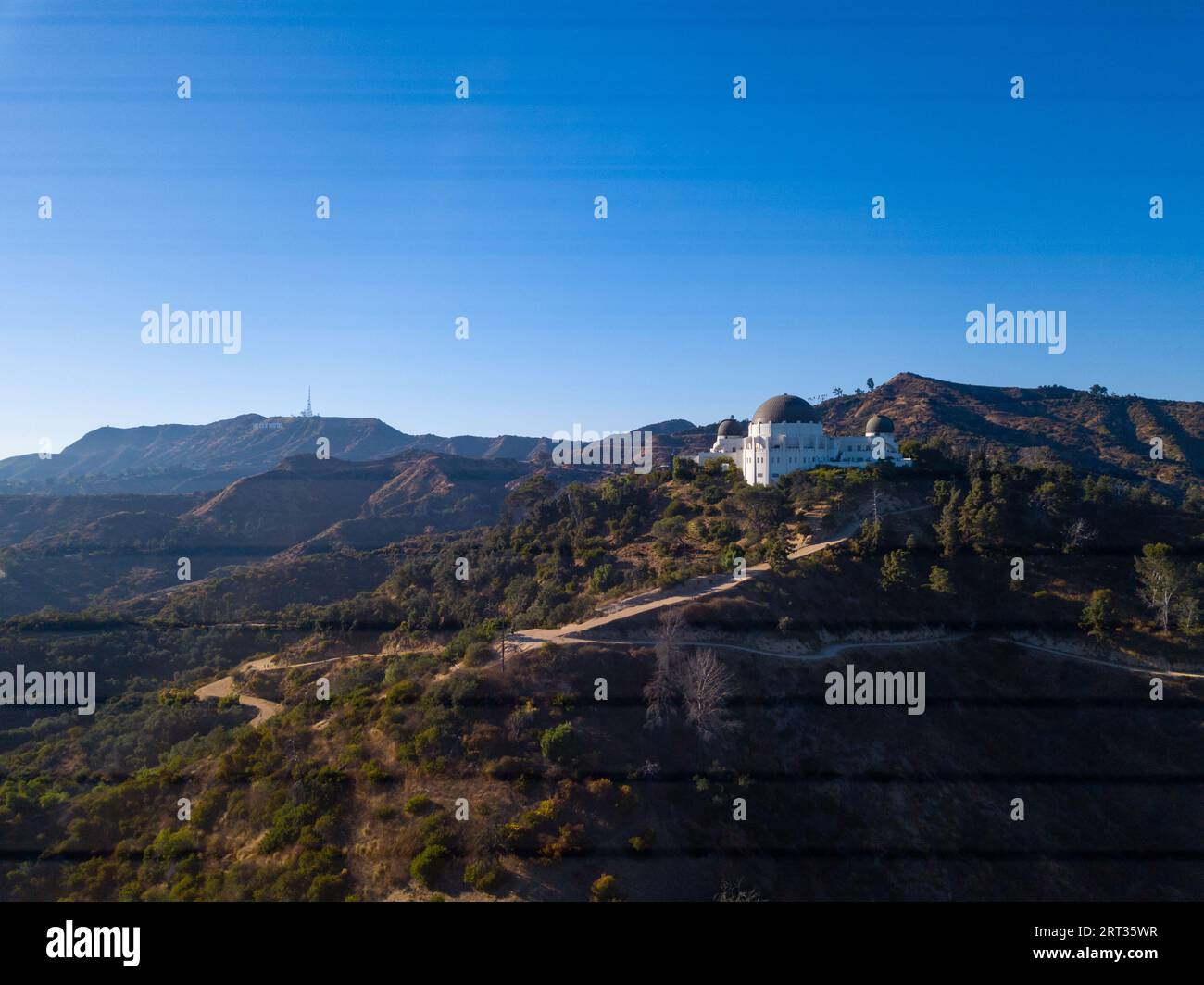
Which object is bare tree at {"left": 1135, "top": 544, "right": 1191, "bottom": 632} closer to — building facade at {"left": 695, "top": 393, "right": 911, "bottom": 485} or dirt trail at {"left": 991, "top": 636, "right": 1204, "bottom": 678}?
dirt trail at {"left": 991, "top": 636, "right": 1204, "bottom": 678}

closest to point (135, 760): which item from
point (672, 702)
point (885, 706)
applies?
point (672, 702)

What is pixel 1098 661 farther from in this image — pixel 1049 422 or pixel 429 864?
pixel 1049 422

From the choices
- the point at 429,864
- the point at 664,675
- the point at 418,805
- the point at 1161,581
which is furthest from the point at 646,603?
the point at 1161,581

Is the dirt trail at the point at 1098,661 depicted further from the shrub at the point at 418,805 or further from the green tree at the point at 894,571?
the shrub at the point at 418,805

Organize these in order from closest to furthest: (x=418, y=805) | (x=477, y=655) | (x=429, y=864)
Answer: (x=429, y=864) < (x=418, y=805) < (x=477, y=655)

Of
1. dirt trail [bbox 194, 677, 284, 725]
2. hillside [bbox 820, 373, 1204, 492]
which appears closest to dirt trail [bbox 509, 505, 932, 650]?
dirt trail [bbox 194, 677, 284, 725]

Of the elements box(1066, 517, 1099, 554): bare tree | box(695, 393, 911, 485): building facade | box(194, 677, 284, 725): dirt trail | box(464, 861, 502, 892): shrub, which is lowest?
box(194, 677, 284, 725): dirt trail

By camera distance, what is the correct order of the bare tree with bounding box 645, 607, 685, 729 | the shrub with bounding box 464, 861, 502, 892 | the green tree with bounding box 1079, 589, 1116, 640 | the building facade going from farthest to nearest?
the building facade
the green tree with bounding box 1079, 589, 1116, 640
the bare tree with bounding box 645, 607, 685, 729
the shrub with bounding box 464, 861, 502, 892

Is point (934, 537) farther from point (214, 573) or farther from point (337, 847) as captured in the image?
point (214, 573)
